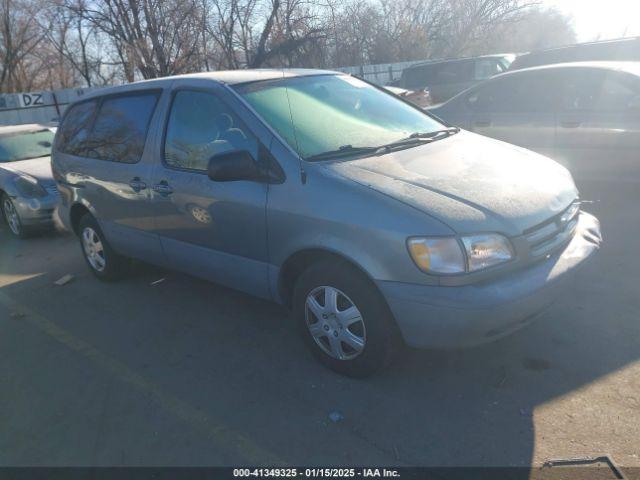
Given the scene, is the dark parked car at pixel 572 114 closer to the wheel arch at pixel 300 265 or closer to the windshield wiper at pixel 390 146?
the windshield wiper at pixel 390 146

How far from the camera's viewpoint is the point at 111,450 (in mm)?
2938

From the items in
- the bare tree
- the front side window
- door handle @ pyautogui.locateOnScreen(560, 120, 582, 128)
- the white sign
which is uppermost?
the bare tree

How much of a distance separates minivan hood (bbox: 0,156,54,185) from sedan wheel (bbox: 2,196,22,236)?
452 mm

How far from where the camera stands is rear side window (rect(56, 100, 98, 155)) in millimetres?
5211

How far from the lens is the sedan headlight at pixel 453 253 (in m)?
2.78

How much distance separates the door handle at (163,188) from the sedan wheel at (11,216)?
4334 mm

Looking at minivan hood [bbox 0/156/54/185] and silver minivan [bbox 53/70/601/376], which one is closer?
silver minivan [bbox 53/70/601/376]

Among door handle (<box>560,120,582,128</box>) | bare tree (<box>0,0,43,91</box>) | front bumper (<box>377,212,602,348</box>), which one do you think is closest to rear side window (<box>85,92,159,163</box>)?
front bumper (<box>377,212,602,348</box>)

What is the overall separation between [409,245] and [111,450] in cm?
189

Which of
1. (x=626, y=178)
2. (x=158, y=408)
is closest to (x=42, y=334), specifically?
(x=158, y=408)

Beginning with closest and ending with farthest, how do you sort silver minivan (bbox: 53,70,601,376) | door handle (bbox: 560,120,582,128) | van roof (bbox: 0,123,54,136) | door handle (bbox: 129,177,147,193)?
silver minivan (bbox: 53,70,601,376), door handle (bbox: 129,177,147,193), door handle (bbox: 560,120,582,128), van roof (bbox: 0,123,54,136)

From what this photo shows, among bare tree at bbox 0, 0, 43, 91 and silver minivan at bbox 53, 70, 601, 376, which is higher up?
bare tree at bbox 0, 0, 43, 91

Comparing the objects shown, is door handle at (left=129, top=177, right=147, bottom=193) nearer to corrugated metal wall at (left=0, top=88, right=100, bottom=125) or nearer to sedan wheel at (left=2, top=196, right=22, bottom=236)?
sedan wheel at (left=2, top=196, right=22, bottom=236)

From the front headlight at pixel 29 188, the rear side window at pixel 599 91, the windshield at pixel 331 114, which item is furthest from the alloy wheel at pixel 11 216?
the rear side window at pixel 599 91
